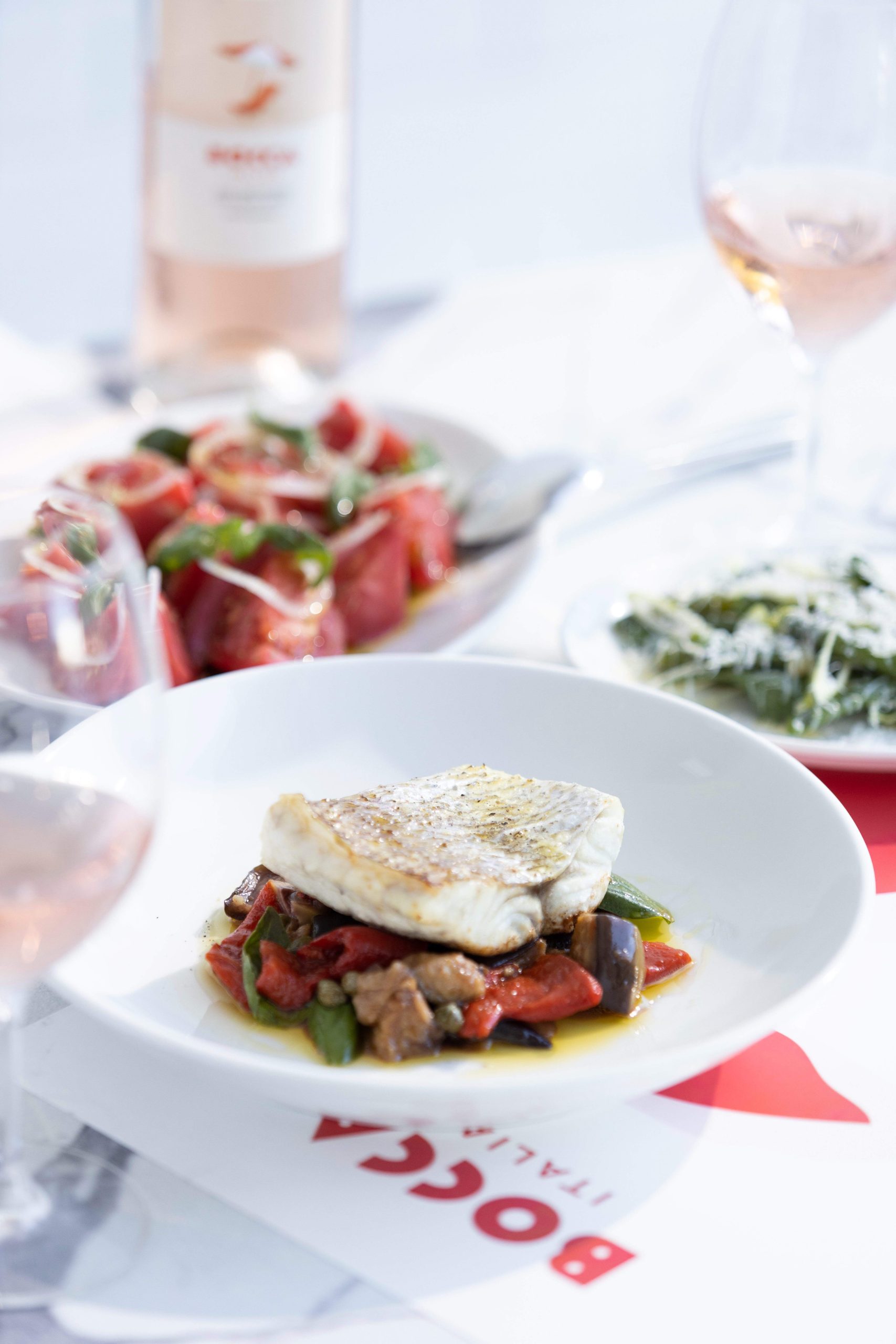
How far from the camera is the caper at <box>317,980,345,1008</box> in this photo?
0.99 m

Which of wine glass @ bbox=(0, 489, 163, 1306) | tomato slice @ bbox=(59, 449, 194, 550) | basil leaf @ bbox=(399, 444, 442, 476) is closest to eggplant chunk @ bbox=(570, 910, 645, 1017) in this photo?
wine glass @ bbox=(0, 489, 163, 1306)

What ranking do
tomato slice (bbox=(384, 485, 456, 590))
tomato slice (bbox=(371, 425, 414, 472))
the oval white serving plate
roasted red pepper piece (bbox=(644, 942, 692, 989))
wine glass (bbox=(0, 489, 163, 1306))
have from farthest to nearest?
tomato slice (bbox=(371, 425, 414, 472)) < tomato slice (bbox=(384, 485, 456, 590)) < the oval white serving plate < roasted red pepper piece (bbox=(644, 942, 692, 989)) < wine glass (bbox=(0, 489, 163, 1306))

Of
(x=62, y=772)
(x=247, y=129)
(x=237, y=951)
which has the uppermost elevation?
(x=247, y=129)

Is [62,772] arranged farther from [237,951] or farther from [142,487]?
[142,487]

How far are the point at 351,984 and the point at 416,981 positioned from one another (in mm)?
A: 48

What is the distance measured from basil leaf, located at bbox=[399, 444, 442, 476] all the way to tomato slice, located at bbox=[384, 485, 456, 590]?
0.20 ft

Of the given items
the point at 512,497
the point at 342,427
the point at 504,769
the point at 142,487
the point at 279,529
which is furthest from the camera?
the point at 342,427

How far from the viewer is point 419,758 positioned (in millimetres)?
1396

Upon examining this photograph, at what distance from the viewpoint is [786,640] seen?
1.62 meters

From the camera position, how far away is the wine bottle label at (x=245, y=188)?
225 cm

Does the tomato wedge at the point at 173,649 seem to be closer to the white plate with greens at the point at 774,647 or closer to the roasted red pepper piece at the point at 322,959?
the white plate with greens at the point at 774,647

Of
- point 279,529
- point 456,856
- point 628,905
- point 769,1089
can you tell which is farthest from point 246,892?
point 279,529

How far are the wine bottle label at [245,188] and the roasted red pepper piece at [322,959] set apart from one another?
156 centimetres

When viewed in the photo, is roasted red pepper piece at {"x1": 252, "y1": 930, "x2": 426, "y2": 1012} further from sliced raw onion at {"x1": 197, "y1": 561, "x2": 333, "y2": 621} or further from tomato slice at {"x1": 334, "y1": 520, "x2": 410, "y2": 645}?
tomato slice at {"x1": 334, "y1": 520, "x2": 410, "y2": 645}
